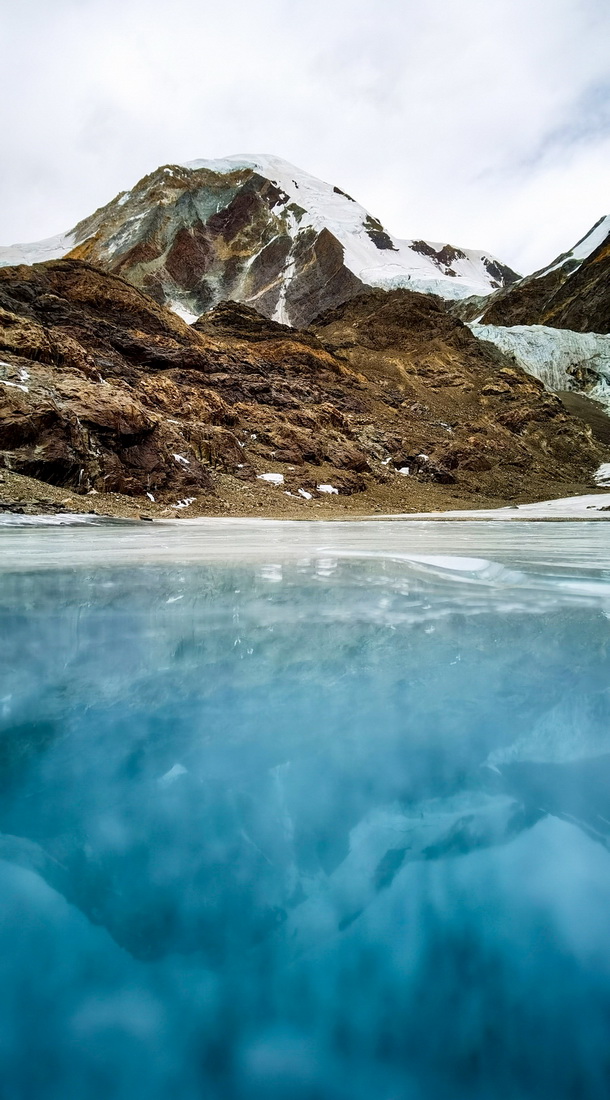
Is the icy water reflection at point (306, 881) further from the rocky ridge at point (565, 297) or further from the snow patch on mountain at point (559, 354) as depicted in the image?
the rocky ridge at point (565, 297)

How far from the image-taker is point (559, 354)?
60938mm

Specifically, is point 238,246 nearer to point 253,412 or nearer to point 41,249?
point 41,249

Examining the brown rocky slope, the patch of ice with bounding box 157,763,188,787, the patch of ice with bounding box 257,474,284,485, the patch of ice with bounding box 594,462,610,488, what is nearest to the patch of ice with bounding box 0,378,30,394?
the brown rocky slope

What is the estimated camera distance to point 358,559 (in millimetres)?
6129

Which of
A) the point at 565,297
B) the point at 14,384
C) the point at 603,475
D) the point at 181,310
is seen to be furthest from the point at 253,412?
the point at 565,297

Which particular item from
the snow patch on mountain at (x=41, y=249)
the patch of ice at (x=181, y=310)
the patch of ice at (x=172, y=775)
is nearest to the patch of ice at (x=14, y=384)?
the patch of ice at (x=172, y=775)

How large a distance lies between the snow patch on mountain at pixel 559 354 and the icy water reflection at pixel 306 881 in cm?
6382

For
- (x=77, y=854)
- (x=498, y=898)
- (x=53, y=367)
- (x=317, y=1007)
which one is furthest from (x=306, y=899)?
(x=53, y=367)

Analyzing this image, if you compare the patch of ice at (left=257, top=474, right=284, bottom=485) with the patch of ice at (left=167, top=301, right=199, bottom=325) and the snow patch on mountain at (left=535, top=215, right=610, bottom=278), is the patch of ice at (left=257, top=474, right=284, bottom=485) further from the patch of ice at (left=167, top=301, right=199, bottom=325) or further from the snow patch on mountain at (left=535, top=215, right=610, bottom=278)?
the snow patch on mountain at (left=535, top=215, right=610, bottom=278)

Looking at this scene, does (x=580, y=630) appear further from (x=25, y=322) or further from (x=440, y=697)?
(x=25, y=322)

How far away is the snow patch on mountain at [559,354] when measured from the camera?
59.1 metres

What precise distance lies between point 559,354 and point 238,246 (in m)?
60.8

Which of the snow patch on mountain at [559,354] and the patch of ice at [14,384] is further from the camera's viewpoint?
the snow patch on mountain at [559,354]

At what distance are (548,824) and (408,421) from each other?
42.3m
